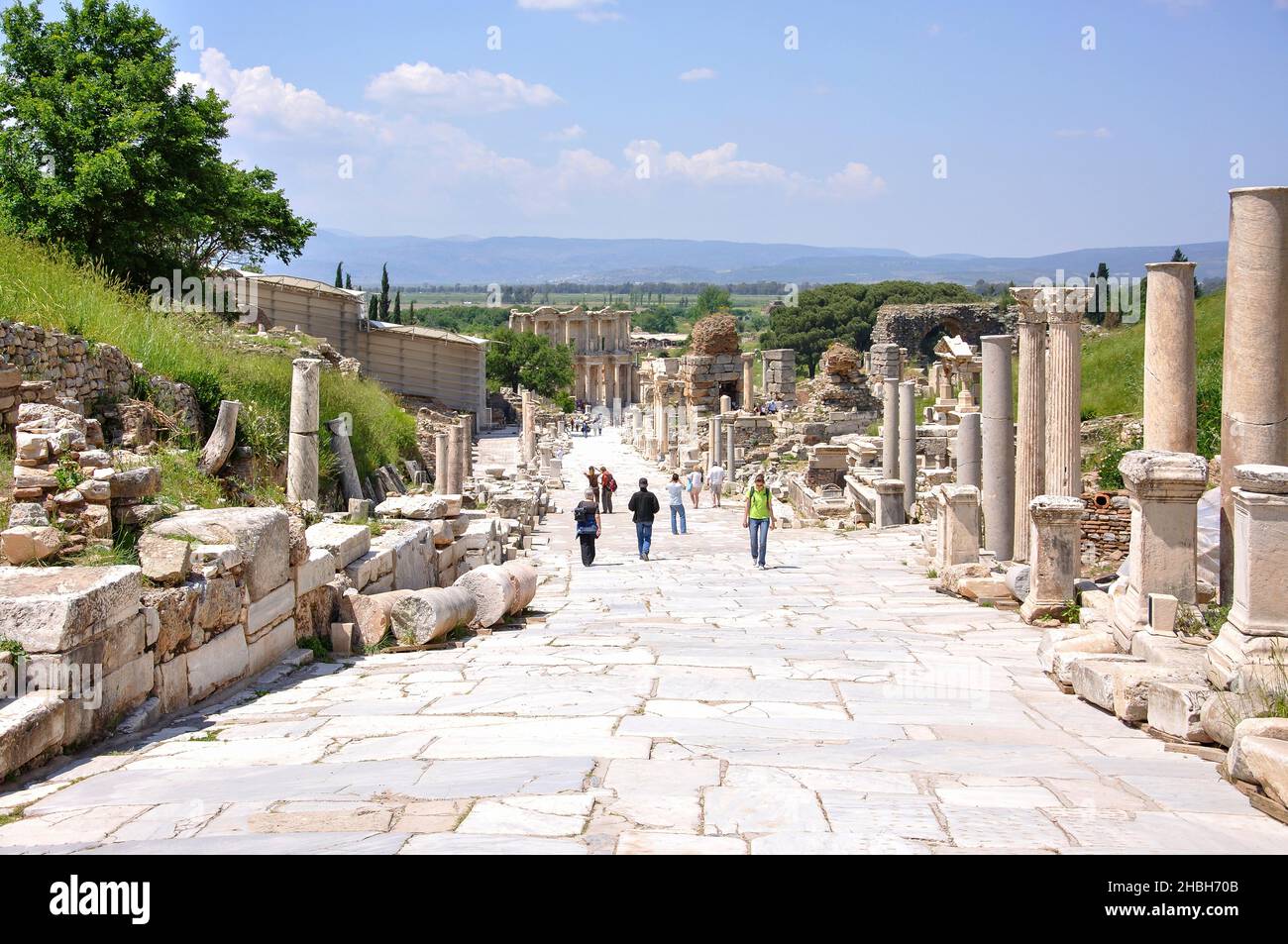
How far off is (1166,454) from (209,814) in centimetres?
690

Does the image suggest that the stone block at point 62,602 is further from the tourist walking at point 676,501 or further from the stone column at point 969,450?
the tourist walking at point 676,501

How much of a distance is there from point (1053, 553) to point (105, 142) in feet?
55.4

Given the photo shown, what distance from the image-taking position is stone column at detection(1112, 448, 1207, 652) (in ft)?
27.1

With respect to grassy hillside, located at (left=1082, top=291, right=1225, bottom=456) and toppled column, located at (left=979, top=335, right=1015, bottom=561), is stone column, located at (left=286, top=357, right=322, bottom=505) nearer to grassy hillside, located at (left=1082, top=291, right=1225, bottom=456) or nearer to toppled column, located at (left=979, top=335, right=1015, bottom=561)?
toppled column, located at (left=979, top=335, right=1015, bottom=561)

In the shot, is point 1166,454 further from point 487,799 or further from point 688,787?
point 487,799

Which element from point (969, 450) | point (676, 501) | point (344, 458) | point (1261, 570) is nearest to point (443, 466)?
point (676, 501)

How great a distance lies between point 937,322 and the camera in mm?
61062

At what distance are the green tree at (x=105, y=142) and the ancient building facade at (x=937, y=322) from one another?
1767 inches

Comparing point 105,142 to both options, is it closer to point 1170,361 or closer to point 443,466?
point 443,466

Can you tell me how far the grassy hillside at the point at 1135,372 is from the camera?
16.9 m

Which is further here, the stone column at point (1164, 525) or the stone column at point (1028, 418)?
the stone column at point (1028, 418)

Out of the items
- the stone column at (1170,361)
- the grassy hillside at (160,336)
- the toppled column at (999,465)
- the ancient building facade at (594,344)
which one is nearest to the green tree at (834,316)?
the ancient building facade at (594,344)

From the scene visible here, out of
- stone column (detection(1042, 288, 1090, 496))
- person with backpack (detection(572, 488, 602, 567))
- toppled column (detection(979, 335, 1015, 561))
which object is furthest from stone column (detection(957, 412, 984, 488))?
person with backpack (detection(572, 488, 602, 567))
